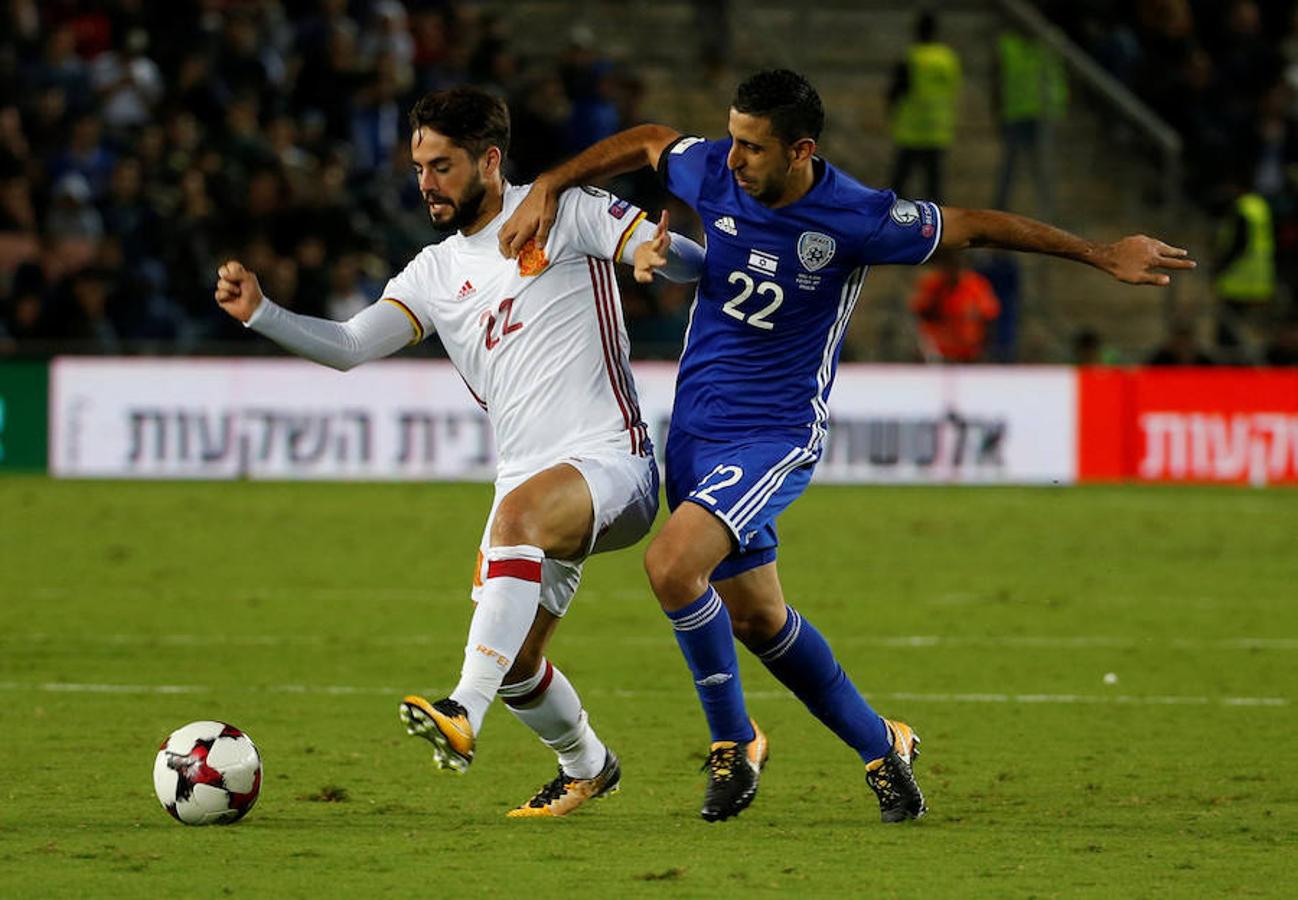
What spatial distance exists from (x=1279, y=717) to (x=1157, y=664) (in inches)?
59.6

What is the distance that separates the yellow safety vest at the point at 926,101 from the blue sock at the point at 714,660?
1596 centimetres

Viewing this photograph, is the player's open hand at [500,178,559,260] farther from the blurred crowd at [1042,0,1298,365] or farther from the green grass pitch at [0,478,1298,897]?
the blurred crowd at [1042,0,1298,365]

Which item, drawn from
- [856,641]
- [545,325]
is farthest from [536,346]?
[856,641]

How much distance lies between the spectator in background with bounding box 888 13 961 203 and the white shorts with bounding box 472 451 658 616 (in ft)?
51.1

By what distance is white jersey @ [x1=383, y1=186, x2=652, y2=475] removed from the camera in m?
6.58

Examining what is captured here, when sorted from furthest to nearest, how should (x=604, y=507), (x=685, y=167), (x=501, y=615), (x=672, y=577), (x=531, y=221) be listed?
1. (x=685, y=167)
2. (x=531, y=221)
3. (x=604, y=507)
4. (x=672, y=577)
5. (x=501, y=615)

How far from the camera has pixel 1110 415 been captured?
19.5 meters

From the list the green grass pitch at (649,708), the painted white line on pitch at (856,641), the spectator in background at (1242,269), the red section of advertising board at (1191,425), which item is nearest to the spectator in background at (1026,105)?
the spectator in background at (1242,269)

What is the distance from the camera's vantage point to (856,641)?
1082 centimetres

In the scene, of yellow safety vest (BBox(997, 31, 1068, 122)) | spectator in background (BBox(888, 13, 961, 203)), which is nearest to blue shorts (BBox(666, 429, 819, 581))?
spectator in background (BBox(888, 13, 961, 203))

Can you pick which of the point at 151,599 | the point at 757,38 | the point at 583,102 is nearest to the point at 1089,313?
the point at 757,38

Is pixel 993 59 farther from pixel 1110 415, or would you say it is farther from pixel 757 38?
pixel 1110 415

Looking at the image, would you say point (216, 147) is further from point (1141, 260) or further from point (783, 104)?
point (1141, 260)

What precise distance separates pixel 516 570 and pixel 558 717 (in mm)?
690
